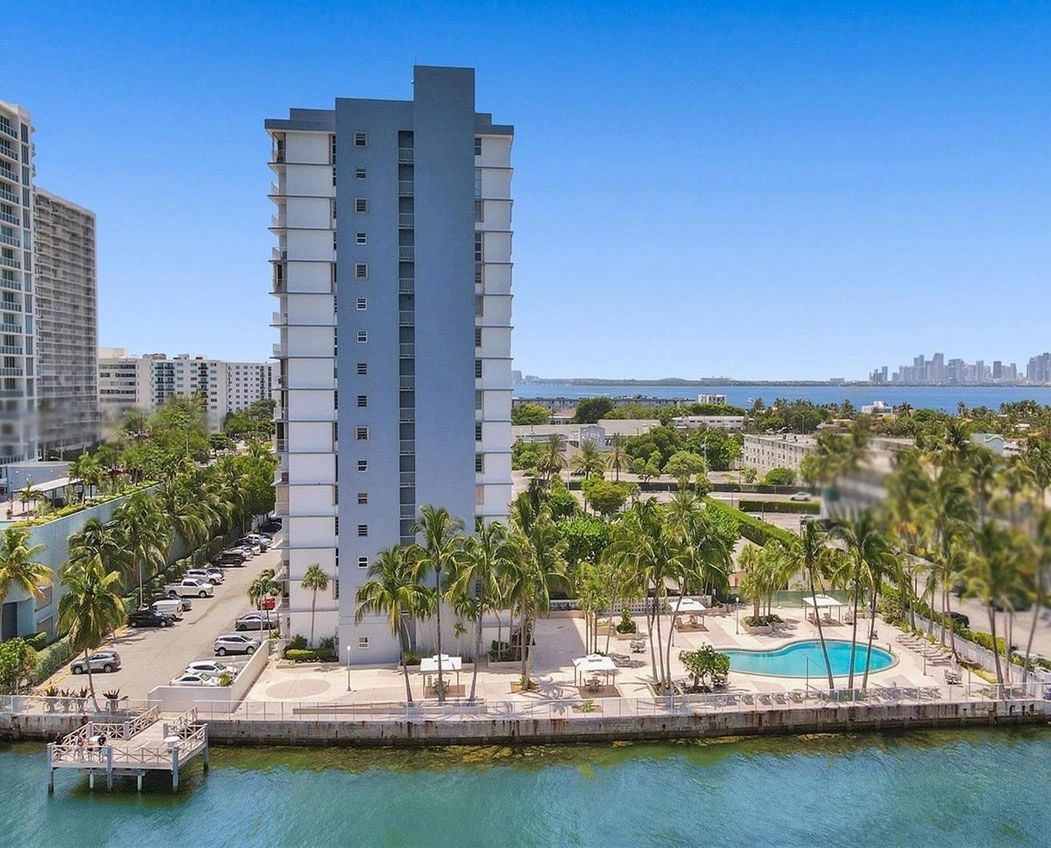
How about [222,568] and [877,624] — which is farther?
[222,568]

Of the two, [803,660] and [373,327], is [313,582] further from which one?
[803,660]

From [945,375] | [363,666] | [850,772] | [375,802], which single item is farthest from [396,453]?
[945,375]

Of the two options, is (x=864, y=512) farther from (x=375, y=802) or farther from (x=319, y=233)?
(x=319, y=233)

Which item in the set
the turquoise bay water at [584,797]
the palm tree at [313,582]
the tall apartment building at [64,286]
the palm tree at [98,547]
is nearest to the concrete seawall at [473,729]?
the turquoise bay water at [584,797]

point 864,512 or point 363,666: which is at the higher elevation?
point 864,512

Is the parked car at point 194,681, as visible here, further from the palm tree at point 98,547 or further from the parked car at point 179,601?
the parked car at point 179,601

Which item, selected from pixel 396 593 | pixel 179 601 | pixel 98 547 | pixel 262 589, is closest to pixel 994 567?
pixel 396 593
